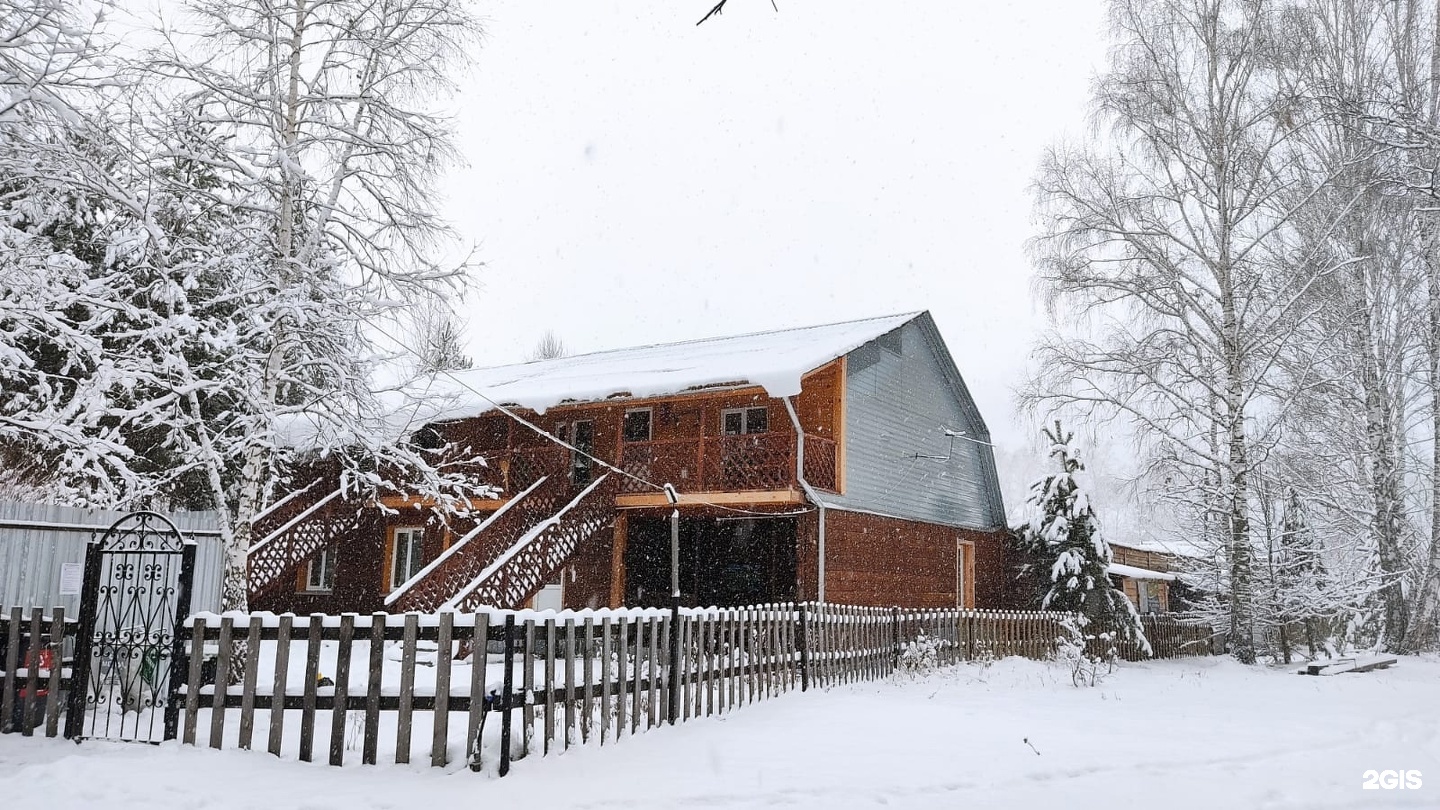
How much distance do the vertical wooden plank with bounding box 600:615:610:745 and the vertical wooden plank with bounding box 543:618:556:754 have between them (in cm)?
53

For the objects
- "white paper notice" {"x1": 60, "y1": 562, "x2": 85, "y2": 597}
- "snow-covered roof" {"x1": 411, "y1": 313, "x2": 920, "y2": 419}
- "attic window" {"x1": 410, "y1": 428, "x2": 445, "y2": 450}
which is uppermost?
"snow-covered roof" {"x1": 411, "y1": 313, "x2": 920, "y2": 419}

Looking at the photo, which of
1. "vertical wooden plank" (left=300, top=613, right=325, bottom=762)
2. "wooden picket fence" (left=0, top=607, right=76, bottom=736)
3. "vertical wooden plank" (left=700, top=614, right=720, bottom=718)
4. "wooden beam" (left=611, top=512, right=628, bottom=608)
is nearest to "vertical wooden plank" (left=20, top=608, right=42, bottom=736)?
"wooden picket fence" (left=0, top=607, right=76, bottom=736)

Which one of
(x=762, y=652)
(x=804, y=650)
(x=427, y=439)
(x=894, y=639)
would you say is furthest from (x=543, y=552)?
(x=427, y=439)

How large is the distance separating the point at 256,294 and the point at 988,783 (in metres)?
9.62

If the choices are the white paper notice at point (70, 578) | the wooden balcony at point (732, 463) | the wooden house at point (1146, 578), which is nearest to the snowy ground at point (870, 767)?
the white paper notice at point (70, 578)

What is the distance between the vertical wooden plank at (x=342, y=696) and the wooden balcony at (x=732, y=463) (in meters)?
10.8

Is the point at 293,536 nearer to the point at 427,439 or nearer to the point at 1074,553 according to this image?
the point at 427,439

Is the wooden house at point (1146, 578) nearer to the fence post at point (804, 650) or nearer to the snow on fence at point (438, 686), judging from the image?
the fence post at point (804, 650)

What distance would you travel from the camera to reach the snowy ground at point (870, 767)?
19.2 ft

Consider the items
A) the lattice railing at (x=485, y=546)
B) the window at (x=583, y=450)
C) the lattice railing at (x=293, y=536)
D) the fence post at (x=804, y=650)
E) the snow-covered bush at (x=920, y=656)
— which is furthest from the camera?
the window at (x=583, y=450)

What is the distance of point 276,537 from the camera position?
1867 cm

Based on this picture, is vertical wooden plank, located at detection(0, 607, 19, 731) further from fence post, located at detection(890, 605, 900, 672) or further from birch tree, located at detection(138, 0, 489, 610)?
fence post, located at detection(890, 605, 900, 672)

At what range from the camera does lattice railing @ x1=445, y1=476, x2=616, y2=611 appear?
15234 millimetres

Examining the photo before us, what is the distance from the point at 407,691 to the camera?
663cm
